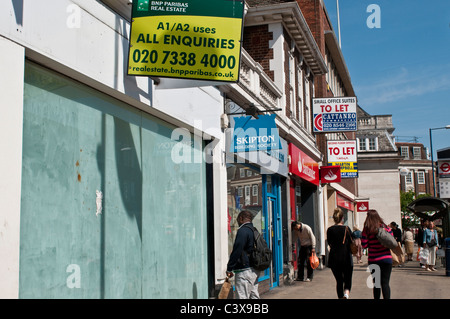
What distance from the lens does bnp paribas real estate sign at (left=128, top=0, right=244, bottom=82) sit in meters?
6.73

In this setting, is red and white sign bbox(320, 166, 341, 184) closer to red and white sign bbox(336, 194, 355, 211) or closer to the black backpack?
red and white sign bbox(336, 194, 355, 211)

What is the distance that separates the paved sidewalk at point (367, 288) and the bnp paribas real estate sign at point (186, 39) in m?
6.84

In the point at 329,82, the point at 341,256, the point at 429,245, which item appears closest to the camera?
the point at 341,256

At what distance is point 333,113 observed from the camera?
21047 mm

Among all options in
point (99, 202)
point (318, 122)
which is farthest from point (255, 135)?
point (318, 122)

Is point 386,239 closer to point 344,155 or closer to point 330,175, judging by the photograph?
point 330,175

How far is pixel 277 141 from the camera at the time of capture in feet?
36.9

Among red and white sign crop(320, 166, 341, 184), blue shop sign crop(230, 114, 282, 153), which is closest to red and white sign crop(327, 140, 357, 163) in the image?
red and white sign crop(320, 166, 341, 184)

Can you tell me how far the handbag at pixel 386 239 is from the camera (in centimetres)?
873

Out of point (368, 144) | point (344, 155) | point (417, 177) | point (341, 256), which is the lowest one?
point (341, 256)

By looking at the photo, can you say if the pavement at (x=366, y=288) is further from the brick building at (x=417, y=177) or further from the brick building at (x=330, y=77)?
the brick building at (x=417, y=177)

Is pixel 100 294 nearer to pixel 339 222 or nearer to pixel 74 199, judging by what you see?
pixel 74 199

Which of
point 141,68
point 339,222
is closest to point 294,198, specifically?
point 339,222

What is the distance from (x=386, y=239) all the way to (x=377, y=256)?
371 millimetres
